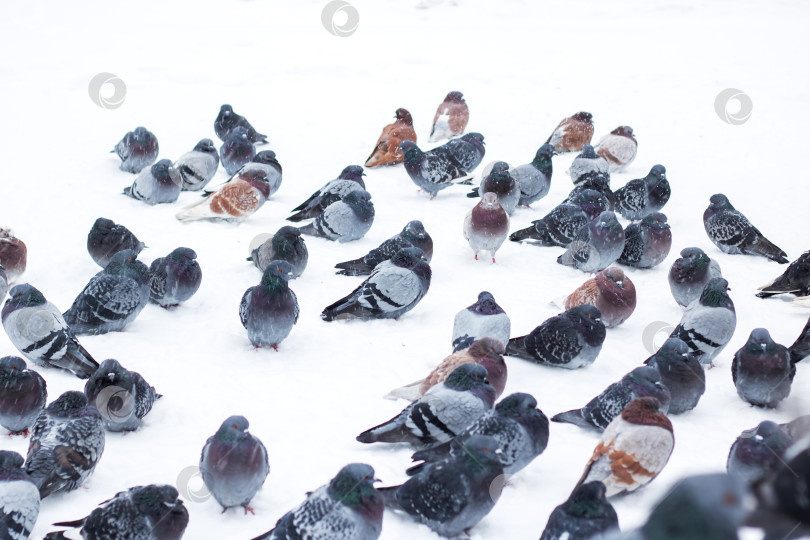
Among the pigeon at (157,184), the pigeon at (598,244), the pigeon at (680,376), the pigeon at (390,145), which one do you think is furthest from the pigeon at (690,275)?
the pigeon at (157,184)

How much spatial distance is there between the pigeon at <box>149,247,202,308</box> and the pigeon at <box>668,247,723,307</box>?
13.4ft

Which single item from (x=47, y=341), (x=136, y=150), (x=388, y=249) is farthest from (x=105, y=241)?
(x=136, y=150)

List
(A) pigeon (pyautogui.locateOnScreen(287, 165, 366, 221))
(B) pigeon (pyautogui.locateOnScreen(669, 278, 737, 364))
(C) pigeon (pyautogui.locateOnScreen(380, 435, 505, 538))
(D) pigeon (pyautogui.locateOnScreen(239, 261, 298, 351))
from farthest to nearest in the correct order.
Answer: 1. (A) pigeon (pyautogui.locateOnScreen(287, 165, 366, 221))
2. (D) pigeon (pyautogui.locateOnScreen(239, 261, 298, 351))
3. (B) pigeon (pyautogui.locateOnScreen(669, 278, 737, 364))
4. (C) pigeon (pyautogui.locateOnScreen(380, 435, 505, 538))

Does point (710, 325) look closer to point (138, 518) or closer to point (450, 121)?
point (138, 518)

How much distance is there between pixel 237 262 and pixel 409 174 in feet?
9.05

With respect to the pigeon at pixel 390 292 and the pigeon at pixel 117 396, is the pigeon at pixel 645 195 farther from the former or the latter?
the pigeon at pixel 117 396

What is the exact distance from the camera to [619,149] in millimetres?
A: 10141

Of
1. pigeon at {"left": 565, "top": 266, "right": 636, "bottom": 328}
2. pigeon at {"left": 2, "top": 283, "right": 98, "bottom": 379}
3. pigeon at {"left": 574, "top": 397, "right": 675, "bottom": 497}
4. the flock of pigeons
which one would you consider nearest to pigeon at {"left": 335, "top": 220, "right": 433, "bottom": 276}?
the flock of pigeons

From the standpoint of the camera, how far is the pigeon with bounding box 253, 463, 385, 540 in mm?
3422

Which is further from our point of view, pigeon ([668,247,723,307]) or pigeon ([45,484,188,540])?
pigeon ([668,247,723,307])

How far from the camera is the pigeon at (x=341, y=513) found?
3.42 metres

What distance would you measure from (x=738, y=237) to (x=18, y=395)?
666 centimetres

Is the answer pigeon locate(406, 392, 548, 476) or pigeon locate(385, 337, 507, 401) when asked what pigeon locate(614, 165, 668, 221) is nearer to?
pigeon locate(385, 337, 507, 401)

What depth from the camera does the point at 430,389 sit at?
476 cm
